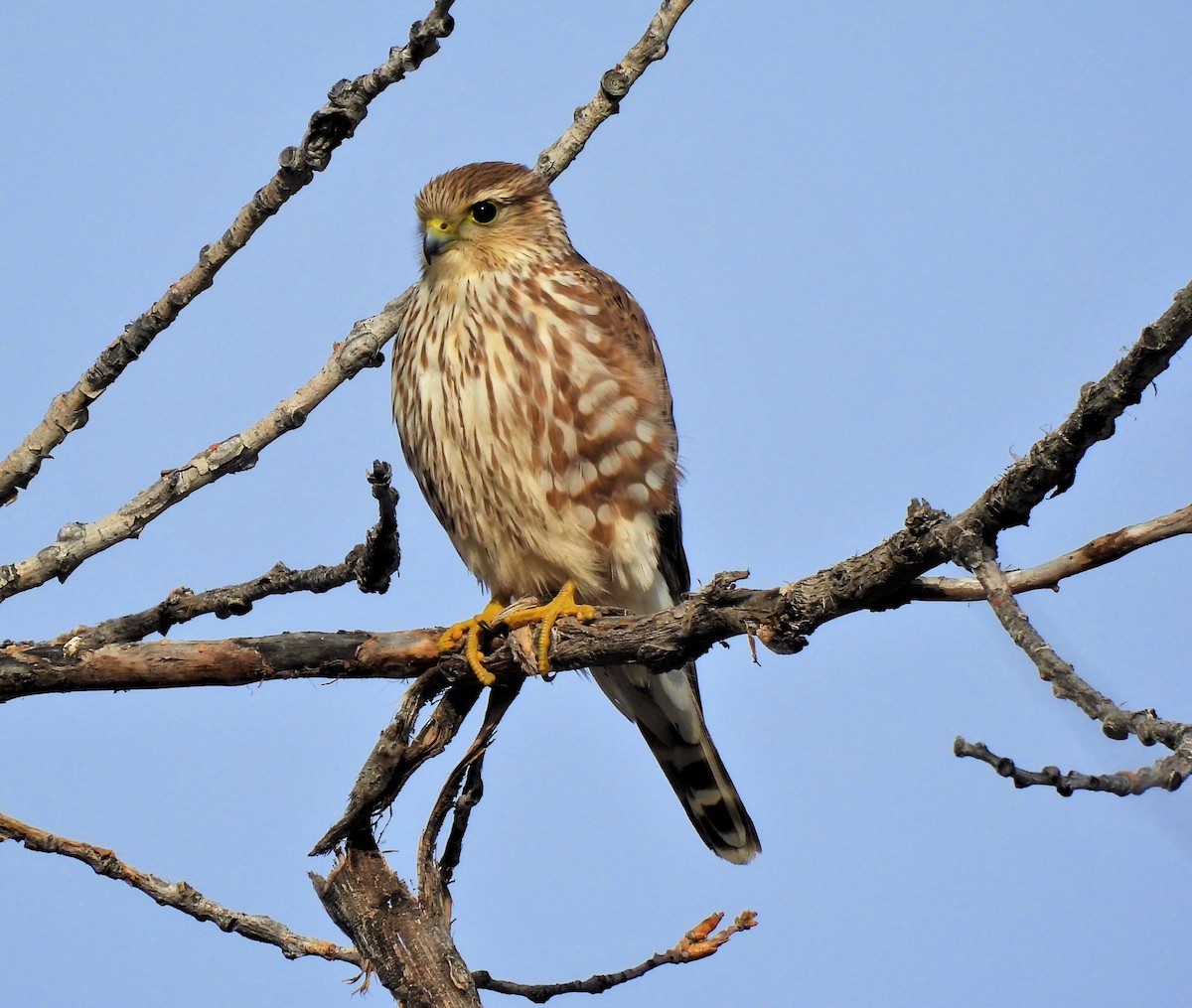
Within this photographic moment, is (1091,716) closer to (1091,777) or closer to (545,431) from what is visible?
(1091,777)

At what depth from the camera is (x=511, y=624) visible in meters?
3.84

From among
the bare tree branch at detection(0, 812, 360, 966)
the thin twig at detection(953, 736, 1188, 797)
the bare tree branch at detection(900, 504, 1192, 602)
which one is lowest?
the thin twig at detection(953, 736, 1188, 797)

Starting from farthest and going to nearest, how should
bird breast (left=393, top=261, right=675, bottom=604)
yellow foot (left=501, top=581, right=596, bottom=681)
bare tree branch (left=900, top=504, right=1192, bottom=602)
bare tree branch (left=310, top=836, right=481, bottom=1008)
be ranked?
bird breast (left=393, top=261, right=675, bottom=604), yellow foot (left=501, top=581, right=596, bottom=681), bare tree branch (left=310, top=836, right=481, bottom=1008), bare tree branch (left=900, top=504, right=1192, bottom=602)

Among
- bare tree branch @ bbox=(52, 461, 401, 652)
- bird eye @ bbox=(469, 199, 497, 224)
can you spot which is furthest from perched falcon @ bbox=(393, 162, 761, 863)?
bare tree branch @ bbox=(52, 461, 401, 652)

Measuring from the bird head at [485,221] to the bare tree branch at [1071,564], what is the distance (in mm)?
2359

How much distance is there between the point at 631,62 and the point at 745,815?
2.52 m

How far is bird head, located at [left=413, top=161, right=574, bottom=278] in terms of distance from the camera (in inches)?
178

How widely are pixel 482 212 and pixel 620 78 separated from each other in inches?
34.5

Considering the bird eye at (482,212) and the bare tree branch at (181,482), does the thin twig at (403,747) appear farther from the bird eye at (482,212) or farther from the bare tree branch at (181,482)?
the bird eye at (482,212)

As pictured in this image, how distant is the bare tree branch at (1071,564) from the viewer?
219 cm

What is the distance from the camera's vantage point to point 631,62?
382 centimetres

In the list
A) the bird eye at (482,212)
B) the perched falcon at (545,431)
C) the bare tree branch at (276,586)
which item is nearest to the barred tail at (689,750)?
the perched falcon at (545,431)

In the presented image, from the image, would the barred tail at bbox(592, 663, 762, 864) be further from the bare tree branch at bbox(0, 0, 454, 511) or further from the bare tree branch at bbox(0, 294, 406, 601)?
the bare tree branch at bbox(0, 0, 454, 511)

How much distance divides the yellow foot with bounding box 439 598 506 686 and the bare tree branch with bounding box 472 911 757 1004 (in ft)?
2.56
